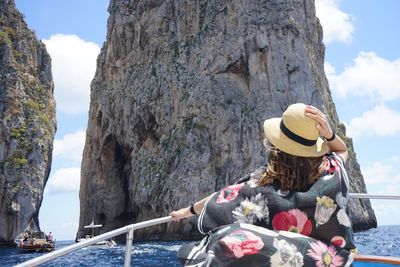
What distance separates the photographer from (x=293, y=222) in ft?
6.74

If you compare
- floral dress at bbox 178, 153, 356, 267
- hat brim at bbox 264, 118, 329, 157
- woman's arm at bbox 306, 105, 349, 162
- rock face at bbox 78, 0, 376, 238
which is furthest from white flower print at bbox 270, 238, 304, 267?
rock face at bbox 78, 0, 376, 238

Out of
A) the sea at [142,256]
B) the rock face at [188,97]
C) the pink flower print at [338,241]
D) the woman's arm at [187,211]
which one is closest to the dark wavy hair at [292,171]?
the pink flower print at [338,241]

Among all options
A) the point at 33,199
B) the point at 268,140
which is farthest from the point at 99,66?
the point at 268,140

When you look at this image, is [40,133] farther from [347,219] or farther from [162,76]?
[347,219]

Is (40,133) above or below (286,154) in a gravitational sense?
above

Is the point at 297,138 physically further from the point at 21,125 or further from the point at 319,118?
the point at 21,125

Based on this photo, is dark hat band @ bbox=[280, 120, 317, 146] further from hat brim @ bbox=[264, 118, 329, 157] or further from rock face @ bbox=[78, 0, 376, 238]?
rock face @ bbox=[78, 0, 376, 238]

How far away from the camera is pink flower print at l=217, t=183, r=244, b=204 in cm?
220

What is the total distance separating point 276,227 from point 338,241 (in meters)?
0.29

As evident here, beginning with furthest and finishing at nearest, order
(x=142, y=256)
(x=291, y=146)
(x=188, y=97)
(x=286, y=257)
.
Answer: (x=188, y=97)
(x=142, y=256)
(x=291, y=146)
(x=286, y=257)

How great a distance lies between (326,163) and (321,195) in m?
0.24

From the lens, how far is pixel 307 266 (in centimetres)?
190

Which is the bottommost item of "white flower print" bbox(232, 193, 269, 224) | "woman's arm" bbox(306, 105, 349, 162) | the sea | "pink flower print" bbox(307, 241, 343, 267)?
the sea

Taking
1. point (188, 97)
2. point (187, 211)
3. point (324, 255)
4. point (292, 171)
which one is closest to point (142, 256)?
point (187, 211)
